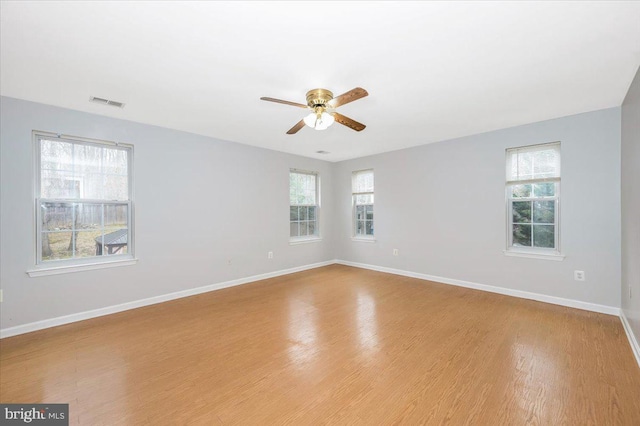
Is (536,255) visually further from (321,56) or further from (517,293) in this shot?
(321,56)

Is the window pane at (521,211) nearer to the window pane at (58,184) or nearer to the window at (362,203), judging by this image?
the window at (362,203)

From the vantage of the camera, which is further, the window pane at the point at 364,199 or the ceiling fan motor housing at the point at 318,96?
the window pane at the point at 364,199

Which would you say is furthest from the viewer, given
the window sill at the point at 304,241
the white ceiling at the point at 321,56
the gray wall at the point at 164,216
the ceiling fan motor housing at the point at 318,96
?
the window sill at the point at 304,241

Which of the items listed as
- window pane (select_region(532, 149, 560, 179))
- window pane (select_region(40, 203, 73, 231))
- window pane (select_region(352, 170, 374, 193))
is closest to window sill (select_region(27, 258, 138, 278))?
window pane (select_region(40, 203, 73, 231))

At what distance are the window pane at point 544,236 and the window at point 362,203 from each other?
2.86 metres

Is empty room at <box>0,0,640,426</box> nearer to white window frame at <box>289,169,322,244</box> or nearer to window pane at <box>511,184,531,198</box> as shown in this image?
window pane at <box>511,184,531,198</box>

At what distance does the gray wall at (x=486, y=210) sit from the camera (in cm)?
334

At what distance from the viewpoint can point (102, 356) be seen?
245cm

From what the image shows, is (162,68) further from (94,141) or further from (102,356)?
(102,356)

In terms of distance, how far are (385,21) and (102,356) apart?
11.5ft

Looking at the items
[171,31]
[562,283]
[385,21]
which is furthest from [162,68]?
[562,283]

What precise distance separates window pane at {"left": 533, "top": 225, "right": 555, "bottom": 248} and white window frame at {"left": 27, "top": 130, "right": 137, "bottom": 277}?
220 inches

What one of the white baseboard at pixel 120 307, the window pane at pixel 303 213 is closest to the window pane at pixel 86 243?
the white baseboard at pixel 120 307

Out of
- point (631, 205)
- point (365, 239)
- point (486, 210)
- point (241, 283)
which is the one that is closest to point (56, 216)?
point (241, 283)
